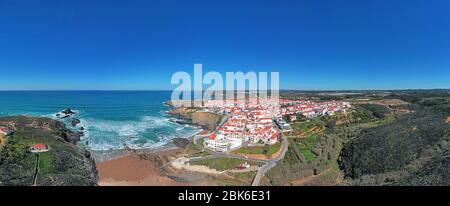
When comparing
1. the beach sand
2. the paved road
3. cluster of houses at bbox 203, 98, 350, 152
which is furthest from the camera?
cluster of houses at bbox 203, 98, 350, 152

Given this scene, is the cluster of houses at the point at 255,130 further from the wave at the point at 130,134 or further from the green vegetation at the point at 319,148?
the wave at the point at 130,134

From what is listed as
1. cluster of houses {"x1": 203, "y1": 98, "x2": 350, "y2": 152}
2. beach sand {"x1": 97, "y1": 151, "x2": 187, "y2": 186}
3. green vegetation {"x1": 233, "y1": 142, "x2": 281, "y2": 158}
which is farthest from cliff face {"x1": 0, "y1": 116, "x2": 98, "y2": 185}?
green vegetation {"x1": 233, "y1": 142, "x2": 281, "y2": 158}

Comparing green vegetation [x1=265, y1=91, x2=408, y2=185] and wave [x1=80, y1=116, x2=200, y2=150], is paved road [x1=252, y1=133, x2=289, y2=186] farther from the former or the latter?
wave [x1=80, y1=116, x2=200, y2=150]

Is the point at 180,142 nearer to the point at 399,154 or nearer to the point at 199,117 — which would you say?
the point at 399,154

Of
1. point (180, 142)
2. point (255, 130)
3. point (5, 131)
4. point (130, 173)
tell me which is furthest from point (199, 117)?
point (130, 173)

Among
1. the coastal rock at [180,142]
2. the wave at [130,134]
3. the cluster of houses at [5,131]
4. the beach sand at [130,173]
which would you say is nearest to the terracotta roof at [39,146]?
the beach sand at [130,173]
